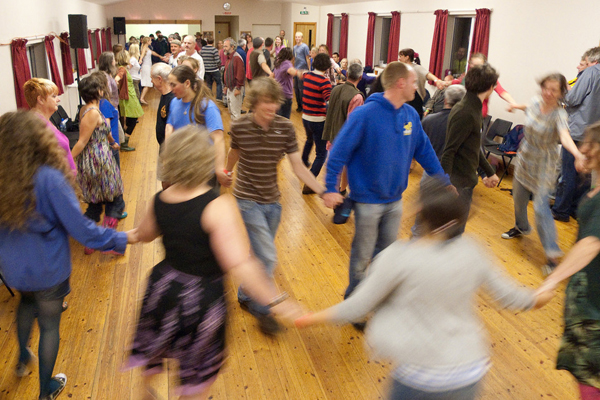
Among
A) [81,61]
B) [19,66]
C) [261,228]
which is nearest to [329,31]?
[81,61]

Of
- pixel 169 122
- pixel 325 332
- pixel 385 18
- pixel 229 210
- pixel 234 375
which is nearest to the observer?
pixel 229 210

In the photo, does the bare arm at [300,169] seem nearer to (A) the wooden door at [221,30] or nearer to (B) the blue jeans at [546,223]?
(B) the blue jeans at [546,223]

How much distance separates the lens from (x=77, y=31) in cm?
851

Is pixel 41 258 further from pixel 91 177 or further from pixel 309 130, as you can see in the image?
pixel 309 130

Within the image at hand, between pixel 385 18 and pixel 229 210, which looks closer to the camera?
pixel 229 210

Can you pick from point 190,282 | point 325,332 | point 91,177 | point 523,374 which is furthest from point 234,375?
point 91,177

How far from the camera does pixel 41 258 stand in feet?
7.07

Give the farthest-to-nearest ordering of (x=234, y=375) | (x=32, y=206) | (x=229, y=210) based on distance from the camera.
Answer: (x=234, y=375) → (x=32, y=206) → (x=229, y=210)

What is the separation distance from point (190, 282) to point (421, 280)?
2.92 ft

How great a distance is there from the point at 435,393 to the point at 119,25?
19.2 meters

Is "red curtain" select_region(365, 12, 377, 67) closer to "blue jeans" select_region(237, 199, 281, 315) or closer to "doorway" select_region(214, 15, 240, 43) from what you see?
"blue jeans" select_region(237, 199, 281, 315)

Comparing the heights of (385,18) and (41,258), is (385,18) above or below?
above

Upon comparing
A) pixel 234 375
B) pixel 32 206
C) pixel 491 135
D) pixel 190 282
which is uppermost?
pixel 32 206

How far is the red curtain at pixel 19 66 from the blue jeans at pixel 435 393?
5984 mm
